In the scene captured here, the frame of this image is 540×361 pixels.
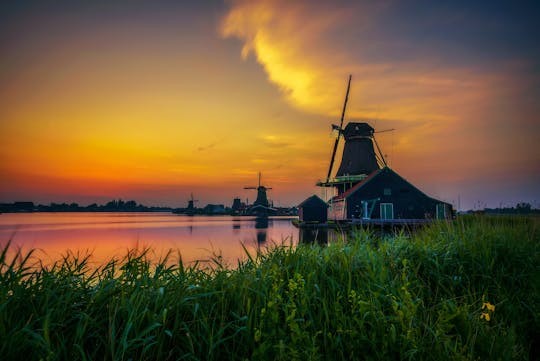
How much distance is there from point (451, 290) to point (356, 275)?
1559mm

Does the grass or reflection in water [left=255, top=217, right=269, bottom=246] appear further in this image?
reflection in water [left=255, top=217, right=269, bottom=246]

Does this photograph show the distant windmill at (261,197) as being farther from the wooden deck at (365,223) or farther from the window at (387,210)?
the window at (387,210)

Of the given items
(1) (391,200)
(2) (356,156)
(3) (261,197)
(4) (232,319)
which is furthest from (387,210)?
(3) (261,197)

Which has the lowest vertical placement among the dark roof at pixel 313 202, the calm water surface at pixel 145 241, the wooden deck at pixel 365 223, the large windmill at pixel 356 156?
the calm water surface at pixel 145 241

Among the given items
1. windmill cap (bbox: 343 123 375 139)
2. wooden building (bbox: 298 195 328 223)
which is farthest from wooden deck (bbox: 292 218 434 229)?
windmill cap (bbox: 343 123 375 139)

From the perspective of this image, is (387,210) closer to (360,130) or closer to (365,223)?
(365,223)

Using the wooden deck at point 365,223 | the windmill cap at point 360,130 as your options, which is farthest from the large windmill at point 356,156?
the wooden deck at point 365,223

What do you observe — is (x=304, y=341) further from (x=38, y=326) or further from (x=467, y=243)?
(x=467, y=243)

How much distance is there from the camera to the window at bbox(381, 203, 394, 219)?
3472 cm

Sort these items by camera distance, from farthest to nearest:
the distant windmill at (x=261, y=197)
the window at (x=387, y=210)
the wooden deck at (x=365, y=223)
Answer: the distant windmill at (x=261, y=197) < the window at (x=387, y=210) < the wooden deck at (x=365, y=223)

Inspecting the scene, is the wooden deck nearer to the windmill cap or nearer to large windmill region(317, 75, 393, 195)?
large windmill region(317, 75, 393, 195)

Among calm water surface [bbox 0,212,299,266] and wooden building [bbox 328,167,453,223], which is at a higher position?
wooden building [bbox 328,167,453,223]

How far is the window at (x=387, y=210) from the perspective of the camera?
3472cm

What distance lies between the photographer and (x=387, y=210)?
34844 mm
